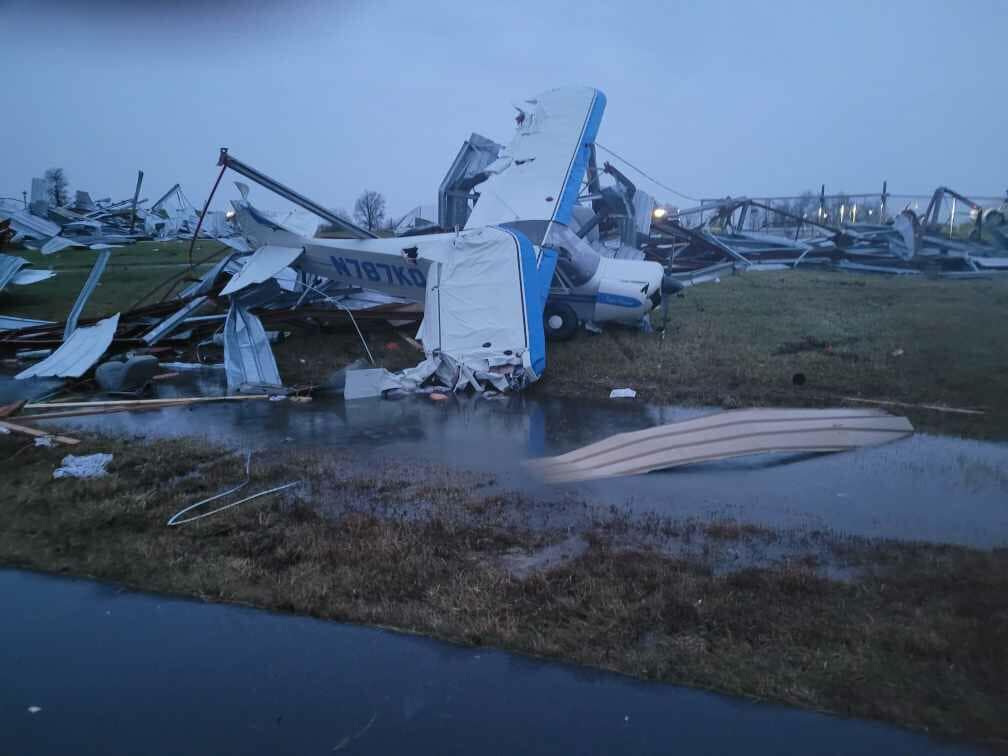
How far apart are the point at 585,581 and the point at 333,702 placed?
159 cm

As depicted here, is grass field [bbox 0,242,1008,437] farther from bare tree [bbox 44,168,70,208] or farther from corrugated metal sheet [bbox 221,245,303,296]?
bare tree [bbox 44,168,70,208]

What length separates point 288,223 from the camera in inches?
540

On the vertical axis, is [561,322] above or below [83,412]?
above

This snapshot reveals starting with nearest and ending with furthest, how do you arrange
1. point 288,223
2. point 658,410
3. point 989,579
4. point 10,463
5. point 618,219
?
point 989,579 < point 10,463 < point 658,410 < point 288,223 < point 618,219

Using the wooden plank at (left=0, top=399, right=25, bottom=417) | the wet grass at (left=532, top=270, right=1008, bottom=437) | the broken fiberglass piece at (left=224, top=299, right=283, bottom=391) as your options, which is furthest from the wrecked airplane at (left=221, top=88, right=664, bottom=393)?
the wooden plank at (left=0, top=399, right=25, bottom=417)

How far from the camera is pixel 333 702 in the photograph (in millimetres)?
3375

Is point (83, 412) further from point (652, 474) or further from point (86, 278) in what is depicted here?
point (86, 278)

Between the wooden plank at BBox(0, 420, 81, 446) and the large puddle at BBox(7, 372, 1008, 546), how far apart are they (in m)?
0.67

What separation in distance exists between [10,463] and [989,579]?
25.0 ft

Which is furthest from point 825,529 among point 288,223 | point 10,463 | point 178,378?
point 288,223

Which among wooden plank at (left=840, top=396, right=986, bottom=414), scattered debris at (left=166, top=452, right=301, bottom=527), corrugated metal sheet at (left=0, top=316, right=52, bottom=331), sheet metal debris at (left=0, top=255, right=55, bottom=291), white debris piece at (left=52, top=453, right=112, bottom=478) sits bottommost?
scattered debris at (left=166, top=452, right=301, bottom=527)

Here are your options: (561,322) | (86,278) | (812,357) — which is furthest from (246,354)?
(86,278)

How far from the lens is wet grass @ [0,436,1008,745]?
3520 mm

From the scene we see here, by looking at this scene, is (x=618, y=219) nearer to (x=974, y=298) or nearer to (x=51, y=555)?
(x=974, y=298)
